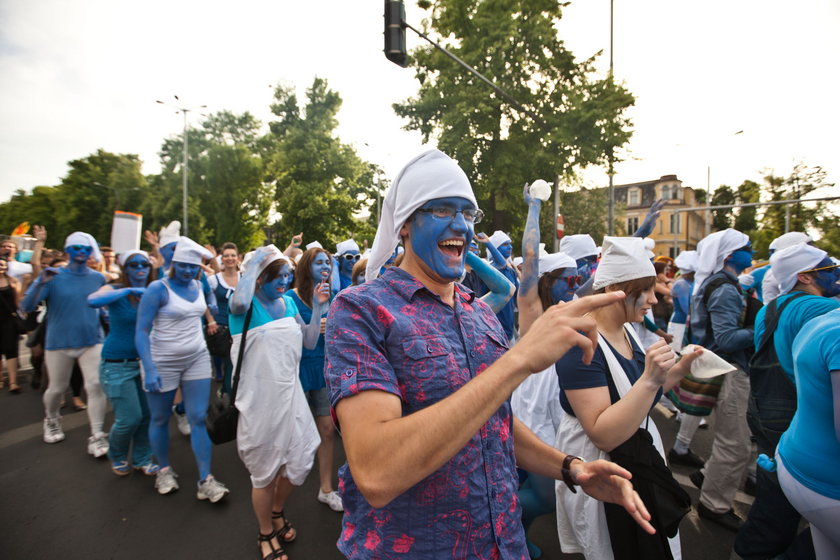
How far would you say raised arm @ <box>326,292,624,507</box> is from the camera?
1010 millimetres

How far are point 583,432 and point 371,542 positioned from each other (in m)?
1.35

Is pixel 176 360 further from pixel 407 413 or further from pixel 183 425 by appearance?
pixel 407 413

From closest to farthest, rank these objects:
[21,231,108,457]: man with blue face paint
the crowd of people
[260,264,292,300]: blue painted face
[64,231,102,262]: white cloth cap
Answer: the crowd of people < [260,264,292,300]: blue painted face < [64,231,102,262]: white cloth cap < [21,231,108,457]: man with blue face paint

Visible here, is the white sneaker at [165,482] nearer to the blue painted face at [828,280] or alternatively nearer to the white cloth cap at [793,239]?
the blue painted face at [828,280]

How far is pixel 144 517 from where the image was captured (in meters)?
3.93

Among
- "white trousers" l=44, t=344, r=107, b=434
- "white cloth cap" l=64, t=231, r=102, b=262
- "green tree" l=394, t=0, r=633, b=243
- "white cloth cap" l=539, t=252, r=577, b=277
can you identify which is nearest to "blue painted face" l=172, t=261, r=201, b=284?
"white cloth cap" l=64, t=231, r=102, b=262

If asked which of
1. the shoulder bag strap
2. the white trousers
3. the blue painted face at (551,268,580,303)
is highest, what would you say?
the blue painted face at (551,268,580,303)

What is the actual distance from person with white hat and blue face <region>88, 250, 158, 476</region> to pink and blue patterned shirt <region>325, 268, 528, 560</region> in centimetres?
416

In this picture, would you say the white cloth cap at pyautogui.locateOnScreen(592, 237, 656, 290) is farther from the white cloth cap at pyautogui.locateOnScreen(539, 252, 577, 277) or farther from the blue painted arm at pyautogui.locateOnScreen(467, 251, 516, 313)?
the white cloth cap at pyautogui.locateOnScreen(539, 252, 577, 277)

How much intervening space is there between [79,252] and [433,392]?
589cm

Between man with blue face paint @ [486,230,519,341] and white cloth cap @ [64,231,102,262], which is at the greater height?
white cloth cap @ [64,231,102,262]

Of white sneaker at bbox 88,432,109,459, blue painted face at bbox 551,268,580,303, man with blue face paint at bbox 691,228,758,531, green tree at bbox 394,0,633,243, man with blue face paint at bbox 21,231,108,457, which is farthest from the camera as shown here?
green tree at bbox 394,0,633,243

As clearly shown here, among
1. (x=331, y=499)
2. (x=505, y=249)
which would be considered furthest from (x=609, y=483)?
(x=505, y=249)

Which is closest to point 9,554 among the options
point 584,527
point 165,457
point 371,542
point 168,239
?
point 165,457
